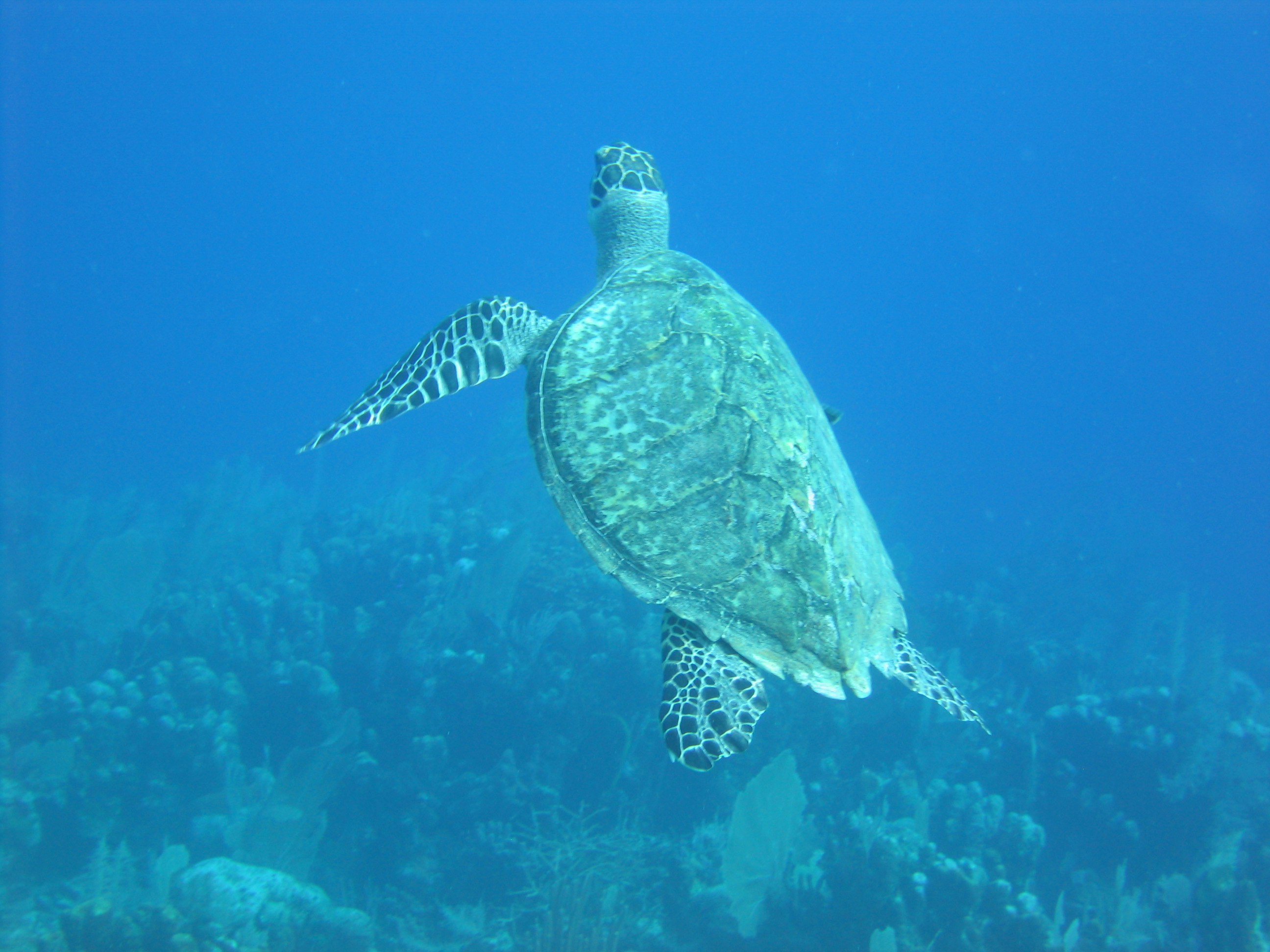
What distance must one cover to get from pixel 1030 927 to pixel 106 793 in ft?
28.1

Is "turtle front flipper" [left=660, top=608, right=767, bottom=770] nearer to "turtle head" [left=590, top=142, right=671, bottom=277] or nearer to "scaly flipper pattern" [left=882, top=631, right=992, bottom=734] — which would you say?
"scaly flipper pattern" [left=882, top=631, right=992, bottom=734]

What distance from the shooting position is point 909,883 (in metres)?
5.15

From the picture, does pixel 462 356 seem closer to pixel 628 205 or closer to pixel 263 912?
pixel 628 205

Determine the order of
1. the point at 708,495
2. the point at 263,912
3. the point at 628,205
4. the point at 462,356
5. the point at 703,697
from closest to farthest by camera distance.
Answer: the point at 703,697 < the point at 708,495 < the point at 462,356 < the point at 263,912 < the point at 628,205

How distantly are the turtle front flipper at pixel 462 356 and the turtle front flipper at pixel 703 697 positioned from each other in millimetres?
2196

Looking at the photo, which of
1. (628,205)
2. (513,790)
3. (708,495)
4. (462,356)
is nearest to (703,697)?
(708,495)

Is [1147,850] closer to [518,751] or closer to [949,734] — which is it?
[949,734]

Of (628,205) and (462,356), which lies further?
(628,205)

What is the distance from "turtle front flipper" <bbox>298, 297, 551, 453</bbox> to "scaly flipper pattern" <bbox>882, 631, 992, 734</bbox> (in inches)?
123

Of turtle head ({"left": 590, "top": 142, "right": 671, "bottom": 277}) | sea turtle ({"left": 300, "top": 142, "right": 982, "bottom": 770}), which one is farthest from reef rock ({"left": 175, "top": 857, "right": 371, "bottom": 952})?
turtle head ({"left": 590, "top": 142, "right": 671, "bottom": 277})

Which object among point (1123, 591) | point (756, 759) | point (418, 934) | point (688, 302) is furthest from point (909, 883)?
point (1123, 591)

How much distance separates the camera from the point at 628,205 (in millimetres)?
5566

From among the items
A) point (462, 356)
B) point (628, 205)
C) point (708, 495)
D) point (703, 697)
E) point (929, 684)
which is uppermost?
point (628, 205)

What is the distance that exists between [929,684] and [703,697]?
4.90 ft
